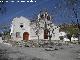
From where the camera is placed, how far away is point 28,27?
2697 inches

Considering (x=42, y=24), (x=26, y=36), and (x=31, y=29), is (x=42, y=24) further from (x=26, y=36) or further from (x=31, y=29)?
(x=26, y=36)

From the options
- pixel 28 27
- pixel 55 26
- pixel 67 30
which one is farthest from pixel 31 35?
pixel 67 30

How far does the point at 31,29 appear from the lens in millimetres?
68312

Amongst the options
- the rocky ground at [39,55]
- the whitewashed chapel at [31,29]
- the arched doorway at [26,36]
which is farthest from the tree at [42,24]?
the rocky ground at [39,55]

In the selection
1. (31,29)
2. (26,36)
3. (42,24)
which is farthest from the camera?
(31,29)

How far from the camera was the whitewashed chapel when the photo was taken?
2590 inches

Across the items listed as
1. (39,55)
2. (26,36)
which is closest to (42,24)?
(26,36)

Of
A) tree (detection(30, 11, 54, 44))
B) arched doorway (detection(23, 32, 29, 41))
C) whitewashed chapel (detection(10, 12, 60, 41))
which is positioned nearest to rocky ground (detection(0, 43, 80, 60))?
tree (detection(30, 11, 54, 44))

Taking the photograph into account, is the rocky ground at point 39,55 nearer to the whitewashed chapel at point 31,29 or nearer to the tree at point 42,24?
the tree at point 42,24

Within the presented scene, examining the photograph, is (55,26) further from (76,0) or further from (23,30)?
(76,0)

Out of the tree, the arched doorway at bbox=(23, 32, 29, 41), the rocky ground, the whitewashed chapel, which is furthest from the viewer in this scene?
the arched doorway at bbox=(23, 32, 29, 41)

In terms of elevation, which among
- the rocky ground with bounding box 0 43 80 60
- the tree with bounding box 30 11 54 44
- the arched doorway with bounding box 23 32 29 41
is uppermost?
the tree with bounding box 30 11 54 44

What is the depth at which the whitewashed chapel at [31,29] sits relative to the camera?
65.8 metres

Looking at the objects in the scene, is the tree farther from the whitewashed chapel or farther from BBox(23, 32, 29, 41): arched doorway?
BBox(23, 32, 29, 41): arched doorway
